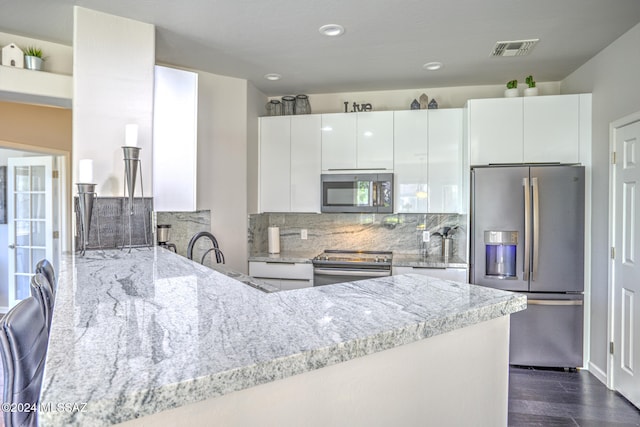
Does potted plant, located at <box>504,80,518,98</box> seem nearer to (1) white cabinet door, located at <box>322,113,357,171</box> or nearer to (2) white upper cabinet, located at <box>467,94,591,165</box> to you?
(2) white upper cabinet, located at <box>467,94,591,165</box>

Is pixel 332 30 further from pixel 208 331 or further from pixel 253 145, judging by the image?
pixel 208 331

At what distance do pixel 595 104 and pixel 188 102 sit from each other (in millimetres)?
3307

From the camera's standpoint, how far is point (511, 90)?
3555mm

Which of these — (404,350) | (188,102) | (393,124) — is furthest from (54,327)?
(393,124)

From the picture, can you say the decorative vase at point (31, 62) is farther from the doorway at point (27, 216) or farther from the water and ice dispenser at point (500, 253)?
the water and ice dispenser at point (500, 253)

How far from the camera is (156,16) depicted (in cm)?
253

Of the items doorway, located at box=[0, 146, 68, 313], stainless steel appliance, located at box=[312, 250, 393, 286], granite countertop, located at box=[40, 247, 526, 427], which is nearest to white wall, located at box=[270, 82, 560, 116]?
stainless steel appliance, located at box=[312, 250, 393, 286]

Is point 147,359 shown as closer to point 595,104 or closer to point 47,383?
point 47,383

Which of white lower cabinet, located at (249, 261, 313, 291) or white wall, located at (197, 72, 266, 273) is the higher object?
white wall, located at (197, 72, 266, 273)

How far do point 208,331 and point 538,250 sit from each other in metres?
3.24

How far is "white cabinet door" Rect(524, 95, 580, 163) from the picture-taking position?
3365mm

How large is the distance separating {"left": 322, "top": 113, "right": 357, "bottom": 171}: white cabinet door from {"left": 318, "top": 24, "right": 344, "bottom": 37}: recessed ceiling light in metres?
1.27

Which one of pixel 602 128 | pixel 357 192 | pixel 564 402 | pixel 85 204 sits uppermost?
pixel 602 128

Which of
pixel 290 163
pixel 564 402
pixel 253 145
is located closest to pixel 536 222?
pixel 564 402
